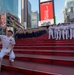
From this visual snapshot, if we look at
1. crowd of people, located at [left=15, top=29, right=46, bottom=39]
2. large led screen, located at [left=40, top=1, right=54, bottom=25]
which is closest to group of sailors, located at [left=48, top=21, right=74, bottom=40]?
crowd of people, located at [left=15, top=29, right=46, bottom=39]

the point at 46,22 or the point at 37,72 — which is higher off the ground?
the point at 46,22

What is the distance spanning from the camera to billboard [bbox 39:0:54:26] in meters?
22.6

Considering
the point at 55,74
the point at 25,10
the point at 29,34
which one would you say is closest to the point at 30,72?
the point at 55,74

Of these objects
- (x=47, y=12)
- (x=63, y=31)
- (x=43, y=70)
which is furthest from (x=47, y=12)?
(x=43, y=70)

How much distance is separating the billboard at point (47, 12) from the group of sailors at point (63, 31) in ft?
39.3

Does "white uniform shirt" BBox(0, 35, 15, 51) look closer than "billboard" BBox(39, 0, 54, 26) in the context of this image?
Yes

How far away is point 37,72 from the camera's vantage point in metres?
3.68

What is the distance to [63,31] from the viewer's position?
10406mm

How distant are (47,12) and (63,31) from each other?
12.9 meters

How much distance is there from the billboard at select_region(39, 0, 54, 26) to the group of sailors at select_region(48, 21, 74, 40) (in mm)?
11975

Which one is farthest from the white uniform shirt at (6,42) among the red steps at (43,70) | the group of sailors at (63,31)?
the group of sailors at (63,31)

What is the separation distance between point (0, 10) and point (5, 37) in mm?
86925

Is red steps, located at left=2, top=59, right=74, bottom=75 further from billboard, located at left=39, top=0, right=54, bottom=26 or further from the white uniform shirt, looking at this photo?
billboard, located at left=39, top=0, right=54, bottom=26

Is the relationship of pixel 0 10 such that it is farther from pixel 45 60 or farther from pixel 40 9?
pixel 45 60
